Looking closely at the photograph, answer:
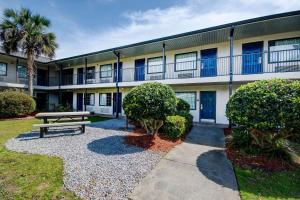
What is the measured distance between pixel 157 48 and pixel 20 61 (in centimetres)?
1662

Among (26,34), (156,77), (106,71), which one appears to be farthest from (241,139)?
(26,34)

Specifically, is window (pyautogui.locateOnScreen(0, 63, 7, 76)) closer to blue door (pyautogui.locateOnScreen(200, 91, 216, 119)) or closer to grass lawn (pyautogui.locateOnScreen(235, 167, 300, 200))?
blue door (pyautogui.locateOnScreen(200, 91, 216, 119))

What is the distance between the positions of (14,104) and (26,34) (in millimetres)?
6166

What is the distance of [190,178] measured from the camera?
471 cm

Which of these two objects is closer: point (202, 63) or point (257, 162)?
point (257, 162)

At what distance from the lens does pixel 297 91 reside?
5516 millimetres

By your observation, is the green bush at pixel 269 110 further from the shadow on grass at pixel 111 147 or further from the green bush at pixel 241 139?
the shadow on grass at pixel 111 147

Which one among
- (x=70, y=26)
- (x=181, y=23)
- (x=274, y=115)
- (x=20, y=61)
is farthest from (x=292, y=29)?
(x=20, y=61)

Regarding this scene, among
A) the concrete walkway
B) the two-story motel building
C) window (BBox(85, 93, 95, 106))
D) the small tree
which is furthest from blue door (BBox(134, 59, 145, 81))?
the concrete walkway

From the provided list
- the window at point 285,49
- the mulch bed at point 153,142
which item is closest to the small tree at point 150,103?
the mulch bed at point 153,142

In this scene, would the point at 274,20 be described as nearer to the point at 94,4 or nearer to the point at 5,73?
the point at 94,4

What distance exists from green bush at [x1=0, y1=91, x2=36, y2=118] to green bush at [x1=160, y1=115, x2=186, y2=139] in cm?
1280

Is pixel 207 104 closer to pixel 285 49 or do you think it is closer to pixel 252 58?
pixel 252 58

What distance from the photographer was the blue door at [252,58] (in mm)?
11273
